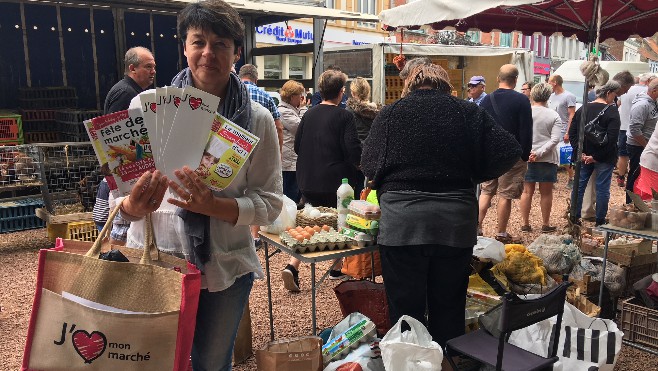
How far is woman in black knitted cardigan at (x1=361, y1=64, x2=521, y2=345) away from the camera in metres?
2.85

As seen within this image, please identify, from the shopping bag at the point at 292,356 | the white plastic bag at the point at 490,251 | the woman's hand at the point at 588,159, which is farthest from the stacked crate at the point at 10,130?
the woman's hand at the point at 588,159

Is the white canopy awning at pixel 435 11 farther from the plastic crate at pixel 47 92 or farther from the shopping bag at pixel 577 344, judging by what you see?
the plastic crate at pixel 47 92

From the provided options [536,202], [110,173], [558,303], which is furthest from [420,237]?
[536,202]

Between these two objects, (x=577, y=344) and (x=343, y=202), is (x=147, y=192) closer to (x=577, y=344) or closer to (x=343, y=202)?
(x=343, y=202)

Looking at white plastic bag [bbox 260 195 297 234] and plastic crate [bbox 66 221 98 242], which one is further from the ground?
white plastic bag [bbox 260 195 297 234]

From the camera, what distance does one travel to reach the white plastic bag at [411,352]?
2.60 meters

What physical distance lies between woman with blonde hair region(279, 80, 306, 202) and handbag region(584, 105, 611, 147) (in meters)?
3.51

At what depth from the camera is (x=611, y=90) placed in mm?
6590

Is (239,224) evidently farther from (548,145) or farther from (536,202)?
(536,202)

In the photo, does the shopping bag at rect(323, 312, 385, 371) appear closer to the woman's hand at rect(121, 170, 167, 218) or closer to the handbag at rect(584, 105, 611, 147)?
the woman's hand at rect(121, 170, 167, 218)

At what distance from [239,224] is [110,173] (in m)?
0.42

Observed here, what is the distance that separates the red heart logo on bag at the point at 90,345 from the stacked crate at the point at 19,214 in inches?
215

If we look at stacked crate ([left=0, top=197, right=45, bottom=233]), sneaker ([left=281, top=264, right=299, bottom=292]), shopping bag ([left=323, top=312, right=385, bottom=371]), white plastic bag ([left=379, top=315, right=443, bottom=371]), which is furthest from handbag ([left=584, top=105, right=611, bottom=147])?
stacked crate ([left=0, top=197, right=45, bottom=233])

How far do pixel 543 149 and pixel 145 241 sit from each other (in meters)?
5.73
